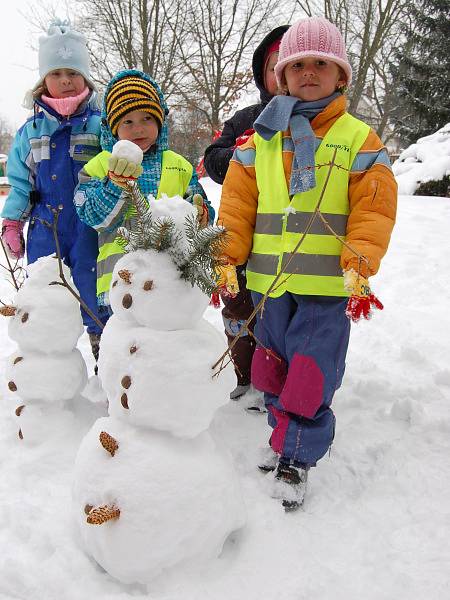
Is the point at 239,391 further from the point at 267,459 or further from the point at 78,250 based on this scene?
the point at 78,250

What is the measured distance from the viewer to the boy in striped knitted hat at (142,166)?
214 cm

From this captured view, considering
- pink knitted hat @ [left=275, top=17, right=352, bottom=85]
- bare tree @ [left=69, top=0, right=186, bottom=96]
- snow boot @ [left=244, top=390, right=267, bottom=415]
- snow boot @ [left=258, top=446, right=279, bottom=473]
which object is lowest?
snow boot @ [left=244, top=390, right=267, bottom=415]

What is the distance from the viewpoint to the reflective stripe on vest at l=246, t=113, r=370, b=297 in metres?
1.87

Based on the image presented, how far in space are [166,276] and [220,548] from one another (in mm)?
922

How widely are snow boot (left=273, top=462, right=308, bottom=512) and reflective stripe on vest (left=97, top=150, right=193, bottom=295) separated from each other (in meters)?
1.16

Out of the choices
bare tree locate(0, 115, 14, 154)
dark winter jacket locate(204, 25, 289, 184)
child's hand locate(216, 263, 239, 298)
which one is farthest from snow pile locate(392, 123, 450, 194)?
bare tree locate(0, 115, 14, 154)

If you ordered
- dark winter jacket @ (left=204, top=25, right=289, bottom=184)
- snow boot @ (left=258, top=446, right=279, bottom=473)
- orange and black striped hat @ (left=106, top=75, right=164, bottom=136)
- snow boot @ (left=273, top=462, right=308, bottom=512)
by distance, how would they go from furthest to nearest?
dark winter jacket @ (left=204, top=25, right=289, bottom=184)
orange and black striped hat @ (left=106, top=75, right=164, bottom=136)
snow boot @ (left=258, top=446, right=279, bottom=473)
snow boot @ (left=273, top=462, right=308, bottom=512)

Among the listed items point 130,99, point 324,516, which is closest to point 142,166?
point 130,99

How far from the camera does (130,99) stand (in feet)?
7.24

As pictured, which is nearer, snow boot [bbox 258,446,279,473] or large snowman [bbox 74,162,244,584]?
large snowman [bbox 74,162,244,584]

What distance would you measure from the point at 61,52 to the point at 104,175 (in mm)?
841

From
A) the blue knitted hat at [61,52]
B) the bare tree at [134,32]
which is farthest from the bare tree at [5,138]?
the blue knitted hat at [61,52]

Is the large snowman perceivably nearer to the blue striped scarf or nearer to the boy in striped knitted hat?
the blue striped scarf

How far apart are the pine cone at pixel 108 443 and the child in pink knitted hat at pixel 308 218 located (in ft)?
2.15
